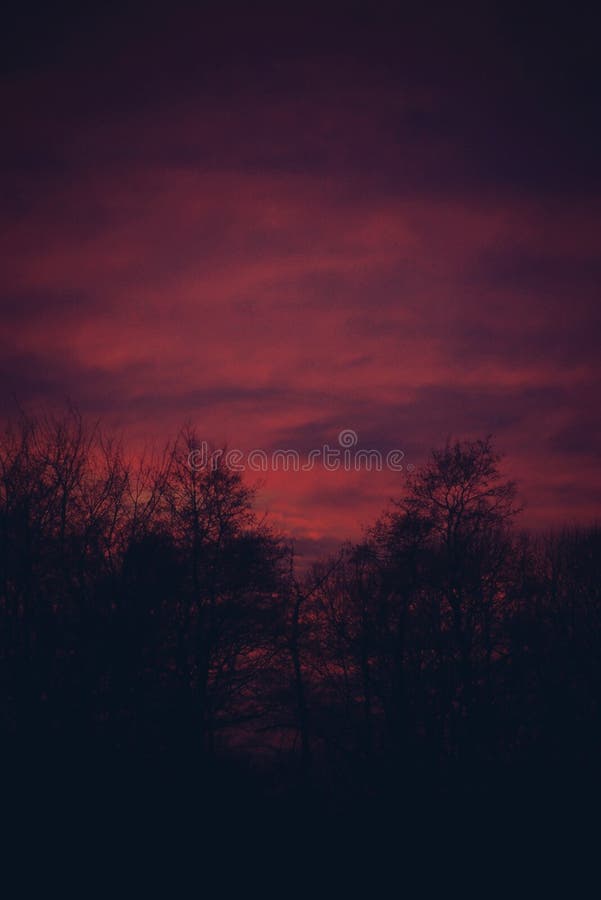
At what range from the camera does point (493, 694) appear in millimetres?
21812

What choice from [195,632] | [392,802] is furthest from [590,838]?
[195,632]

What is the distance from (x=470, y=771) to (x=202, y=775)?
7.31 m

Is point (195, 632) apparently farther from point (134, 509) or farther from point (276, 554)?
point (134, 509)

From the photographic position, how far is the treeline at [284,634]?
36.7ft

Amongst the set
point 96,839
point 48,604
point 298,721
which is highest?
point 48,604

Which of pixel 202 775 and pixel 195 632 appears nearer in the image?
pixel 202 775

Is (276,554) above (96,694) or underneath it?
above

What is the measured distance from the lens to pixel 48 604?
1182 centimetres

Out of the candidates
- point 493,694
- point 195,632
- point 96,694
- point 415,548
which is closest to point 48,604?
point 96,694

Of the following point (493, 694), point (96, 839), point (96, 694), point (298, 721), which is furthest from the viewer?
point (298, 721)

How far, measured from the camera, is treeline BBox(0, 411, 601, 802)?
11.2 m

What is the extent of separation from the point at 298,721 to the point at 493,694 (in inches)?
343

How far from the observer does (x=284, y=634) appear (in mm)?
23656

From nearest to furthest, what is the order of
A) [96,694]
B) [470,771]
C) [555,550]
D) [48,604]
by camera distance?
[96,694]
[48,604]
[470,771]
[555,550]
